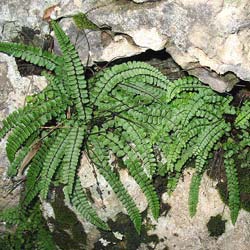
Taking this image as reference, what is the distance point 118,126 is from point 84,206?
3.34 feet

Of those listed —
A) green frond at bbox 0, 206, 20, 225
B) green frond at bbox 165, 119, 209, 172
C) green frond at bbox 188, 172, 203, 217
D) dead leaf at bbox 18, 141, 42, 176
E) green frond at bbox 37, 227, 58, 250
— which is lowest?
green frond at bbox 37, 227, 58, 250

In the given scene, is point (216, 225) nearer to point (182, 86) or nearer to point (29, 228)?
point (182, 86)

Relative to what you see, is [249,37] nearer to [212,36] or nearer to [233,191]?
[212,36]

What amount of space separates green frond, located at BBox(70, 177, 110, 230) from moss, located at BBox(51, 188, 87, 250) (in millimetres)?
421

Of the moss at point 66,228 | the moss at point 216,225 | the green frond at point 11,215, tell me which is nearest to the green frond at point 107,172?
the moss at point 66,228

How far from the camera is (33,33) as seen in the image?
4.61 m

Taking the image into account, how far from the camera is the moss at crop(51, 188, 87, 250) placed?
5.08 m

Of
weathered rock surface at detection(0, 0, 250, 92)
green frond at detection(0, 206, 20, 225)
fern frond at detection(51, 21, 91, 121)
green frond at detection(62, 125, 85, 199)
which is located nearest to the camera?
weathered rock surface at detection(0, 0, 250, 92)

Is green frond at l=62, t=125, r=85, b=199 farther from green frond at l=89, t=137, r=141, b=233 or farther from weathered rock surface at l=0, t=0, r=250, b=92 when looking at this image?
weathered rock surface at l=0, t=0, r=250, b=92

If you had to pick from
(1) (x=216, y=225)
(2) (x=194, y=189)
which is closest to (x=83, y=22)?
(2) (x=194, y=189)

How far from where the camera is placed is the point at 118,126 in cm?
468

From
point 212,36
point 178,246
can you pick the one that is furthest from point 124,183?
point 212,36

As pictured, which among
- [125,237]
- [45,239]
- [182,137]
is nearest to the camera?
[182,137]

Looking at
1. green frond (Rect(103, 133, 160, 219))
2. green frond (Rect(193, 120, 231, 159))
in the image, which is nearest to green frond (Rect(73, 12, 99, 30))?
green frond (Rect(103, 133, 160, 219))
